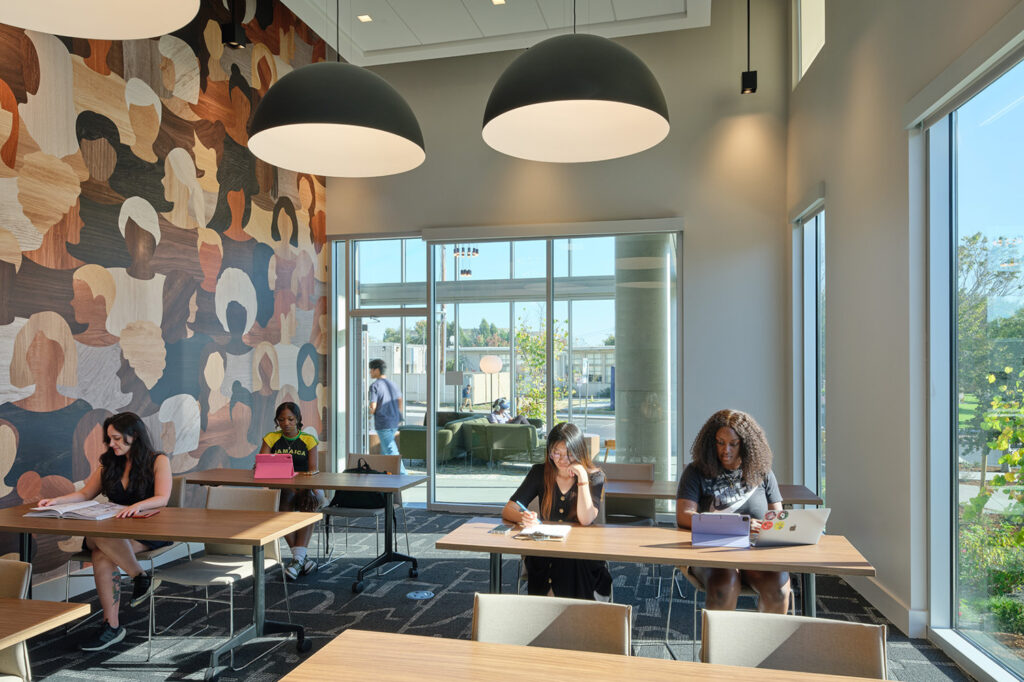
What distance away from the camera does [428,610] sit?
4.88 m

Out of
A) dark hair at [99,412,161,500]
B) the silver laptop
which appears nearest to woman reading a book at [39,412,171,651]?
dark hair at [99,412,161,500]

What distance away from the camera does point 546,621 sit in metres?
2.34

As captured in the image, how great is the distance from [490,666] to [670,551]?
4.79 ft

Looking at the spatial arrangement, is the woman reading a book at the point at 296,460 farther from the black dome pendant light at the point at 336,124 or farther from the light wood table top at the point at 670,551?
the black dome pendant light at the point at 336,124

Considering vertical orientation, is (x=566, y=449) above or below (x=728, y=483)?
above

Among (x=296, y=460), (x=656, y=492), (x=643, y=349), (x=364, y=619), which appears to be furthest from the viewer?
(x=643, y=349)

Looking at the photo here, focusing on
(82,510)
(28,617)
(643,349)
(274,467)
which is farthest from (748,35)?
(28,617)

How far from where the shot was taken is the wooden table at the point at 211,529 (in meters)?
3.74

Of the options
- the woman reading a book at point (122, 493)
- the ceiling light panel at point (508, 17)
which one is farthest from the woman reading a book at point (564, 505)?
the ceiling light panel at point (508, 17)

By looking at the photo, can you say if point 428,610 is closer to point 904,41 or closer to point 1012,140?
point 1012,140

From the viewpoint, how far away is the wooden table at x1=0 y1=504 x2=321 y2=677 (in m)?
3.74

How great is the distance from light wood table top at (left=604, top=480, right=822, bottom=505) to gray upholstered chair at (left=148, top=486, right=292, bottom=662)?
2.21 m

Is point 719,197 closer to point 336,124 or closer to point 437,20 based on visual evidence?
point 437,20

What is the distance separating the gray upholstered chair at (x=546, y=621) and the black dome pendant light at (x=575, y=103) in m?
1.74
